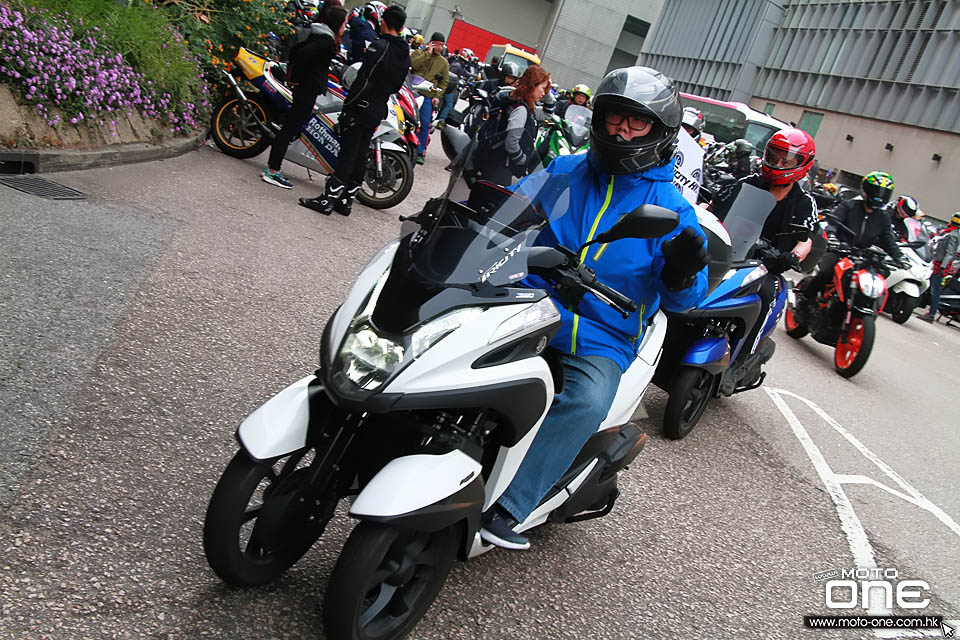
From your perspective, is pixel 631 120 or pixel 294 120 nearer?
pixel 631 120

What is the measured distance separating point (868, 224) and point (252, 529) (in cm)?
868

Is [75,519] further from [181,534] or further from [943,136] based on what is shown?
[943,136]

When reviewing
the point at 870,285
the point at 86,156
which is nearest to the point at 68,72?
the point at 86,156

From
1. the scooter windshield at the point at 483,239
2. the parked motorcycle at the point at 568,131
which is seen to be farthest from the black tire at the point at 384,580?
the parked motorcycle at the point at 568,131

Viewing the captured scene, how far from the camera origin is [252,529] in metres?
2.72

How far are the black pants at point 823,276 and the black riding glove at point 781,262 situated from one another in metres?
3.55

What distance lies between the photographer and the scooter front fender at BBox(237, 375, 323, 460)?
2.52 meters

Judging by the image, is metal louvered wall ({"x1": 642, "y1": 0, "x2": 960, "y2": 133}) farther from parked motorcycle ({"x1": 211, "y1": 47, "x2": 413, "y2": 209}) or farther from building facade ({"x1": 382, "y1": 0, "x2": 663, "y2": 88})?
parked motorcycle ({"x1": 211, "y1": 47, "x2": 413, "y2": 209})

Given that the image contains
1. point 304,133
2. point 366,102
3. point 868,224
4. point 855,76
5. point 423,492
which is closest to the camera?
point 423,492

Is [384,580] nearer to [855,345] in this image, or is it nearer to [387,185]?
[387,185]

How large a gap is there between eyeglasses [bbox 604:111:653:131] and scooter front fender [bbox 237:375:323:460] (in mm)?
1494

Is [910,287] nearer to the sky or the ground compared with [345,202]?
nearer to the sky

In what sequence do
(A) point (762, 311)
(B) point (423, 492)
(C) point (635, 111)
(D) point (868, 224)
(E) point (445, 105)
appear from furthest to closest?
1. (E) point (445, 105)
2. (D) point (868, 224)
3. (A) point (762, 311)
4. (C) point (635, 111)
5. (B) point (423, 492)

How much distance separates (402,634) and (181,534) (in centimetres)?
87
